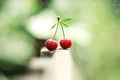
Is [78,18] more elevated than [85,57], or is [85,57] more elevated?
[78,18]

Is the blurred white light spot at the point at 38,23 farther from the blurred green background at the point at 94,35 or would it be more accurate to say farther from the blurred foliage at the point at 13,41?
the blurred green background at the point at 94,35

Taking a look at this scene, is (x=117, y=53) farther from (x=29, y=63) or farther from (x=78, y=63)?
(x=29, y=63)

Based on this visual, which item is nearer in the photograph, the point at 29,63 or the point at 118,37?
the point at 29,63

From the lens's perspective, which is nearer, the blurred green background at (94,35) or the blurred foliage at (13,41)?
the blurred foliage at (13,41)

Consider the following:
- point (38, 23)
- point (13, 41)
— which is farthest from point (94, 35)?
point (13, 41)

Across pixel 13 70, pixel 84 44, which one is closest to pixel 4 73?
pixel 13 70

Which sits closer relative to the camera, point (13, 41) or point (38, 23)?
point (13, 41)

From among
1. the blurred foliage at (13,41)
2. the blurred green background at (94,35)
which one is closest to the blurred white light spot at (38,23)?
the blurred foliage at (13,41)

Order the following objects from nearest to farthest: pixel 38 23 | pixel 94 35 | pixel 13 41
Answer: pixel 13 41, pixel 38 23, pixel 94 35

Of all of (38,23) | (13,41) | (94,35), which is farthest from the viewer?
(94,35)

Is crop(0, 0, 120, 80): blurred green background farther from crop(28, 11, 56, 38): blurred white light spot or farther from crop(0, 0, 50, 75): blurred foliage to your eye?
crop(0, 0, 50, 75): blurred foliage

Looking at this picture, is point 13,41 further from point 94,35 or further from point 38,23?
point 94,35
